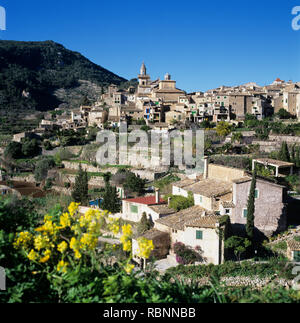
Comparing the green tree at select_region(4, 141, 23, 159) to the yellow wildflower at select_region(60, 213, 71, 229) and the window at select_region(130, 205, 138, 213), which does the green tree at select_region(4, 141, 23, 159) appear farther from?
the yellow wildflower at select_region(60, 213, 71, 229)

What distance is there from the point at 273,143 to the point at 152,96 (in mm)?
26835

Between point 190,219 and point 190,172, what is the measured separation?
12906mm

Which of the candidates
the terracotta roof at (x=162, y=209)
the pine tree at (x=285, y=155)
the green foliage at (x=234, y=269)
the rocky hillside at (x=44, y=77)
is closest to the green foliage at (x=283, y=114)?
the pine tree at (x=285, y=155)

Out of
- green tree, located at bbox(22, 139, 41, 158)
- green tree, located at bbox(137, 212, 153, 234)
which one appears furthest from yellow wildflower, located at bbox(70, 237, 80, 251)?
green tree, located at bbox(22, 139, 41, 158)

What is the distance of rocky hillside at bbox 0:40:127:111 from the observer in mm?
78312

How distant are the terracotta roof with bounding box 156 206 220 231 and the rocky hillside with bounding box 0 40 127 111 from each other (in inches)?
2382

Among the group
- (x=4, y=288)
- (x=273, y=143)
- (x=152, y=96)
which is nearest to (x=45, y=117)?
(x=152, y=96)

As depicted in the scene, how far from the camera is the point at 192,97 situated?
53375 millimetres

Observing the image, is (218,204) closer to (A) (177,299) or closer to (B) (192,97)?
(A) (177,299)

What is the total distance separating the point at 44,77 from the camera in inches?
4104

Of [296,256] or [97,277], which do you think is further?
[296,256]

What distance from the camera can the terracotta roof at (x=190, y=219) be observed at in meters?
14.7

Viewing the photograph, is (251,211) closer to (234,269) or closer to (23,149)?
(234,269)
